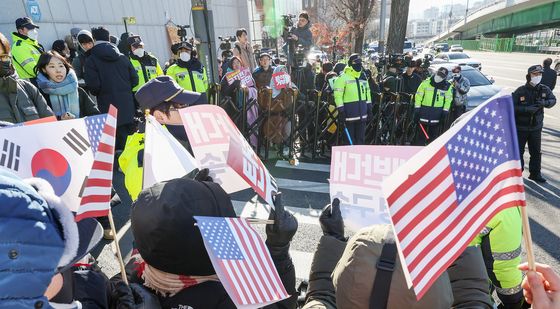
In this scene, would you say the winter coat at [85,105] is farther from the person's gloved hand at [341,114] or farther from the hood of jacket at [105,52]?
the person's gloved hand at [341,114]

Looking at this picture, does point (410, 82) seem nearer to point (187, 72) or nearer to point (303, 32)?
point (303, 32)

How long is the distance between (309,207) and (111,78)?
3.77 m

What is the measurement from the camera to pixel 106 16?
13.2 meters

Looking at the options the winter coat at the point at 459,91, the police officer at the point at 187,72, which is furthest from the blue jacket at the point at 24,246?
the winter coat at the point at 459,91

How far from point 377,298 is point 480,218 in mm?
574

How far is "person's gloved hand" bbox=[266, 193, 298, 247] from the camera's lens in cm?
184

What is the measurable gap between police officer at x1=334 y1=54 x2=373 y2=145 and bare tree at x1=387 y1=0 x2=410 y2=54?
762cm

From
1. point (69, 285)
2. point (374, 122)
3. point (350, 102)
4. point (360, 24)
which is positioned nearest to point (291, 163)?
point (350, 102)

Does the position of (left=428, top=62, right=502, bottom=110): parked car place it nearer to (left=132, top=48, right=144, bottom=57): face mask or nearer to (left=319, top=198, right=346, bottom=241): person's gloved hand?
(left=132, top=48, right=144, bottom=57): face mask

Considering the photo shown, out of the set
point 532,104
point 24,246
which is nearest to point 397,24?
point 532,104

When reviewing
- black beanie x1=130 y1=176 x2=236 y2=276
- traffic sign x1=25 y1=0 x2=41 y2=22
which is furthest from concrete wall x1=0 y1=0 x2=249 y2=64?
black beanie x1=130 y1=176 x2=236 y2=276

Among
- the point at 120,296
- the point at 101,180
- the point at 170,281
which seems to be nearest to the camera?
the point at 120,296

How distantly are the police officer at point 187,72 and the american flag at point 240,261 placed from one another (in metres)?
5.04

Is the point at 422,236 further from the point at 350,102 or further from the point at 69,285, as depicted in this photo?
the point at 350,102
